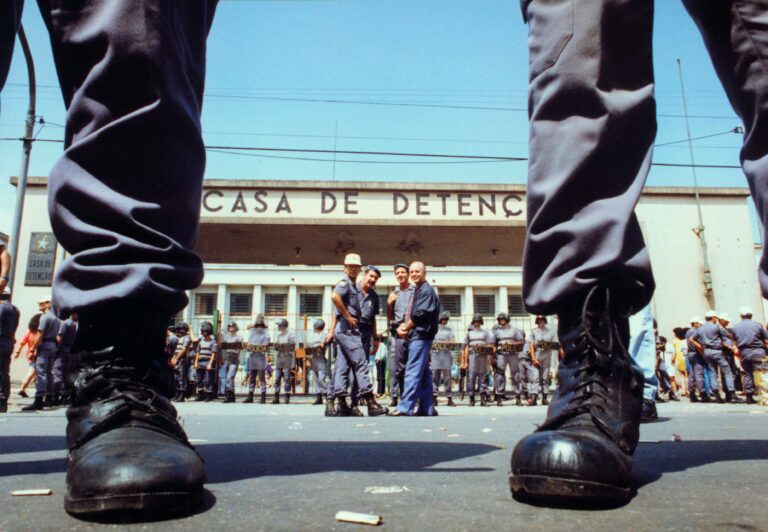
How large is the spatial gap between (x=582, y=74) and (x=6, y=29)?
3.50ft

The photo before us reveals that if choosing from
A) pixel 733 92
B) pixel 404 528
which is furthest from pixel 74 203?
pixel 733 92

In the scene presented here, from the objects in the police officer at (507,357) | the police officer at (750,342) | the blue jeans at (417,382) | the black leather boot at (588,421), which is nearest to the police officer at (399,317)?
the blue jeans at (417,382)

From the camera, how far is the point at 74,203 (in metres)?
0.98

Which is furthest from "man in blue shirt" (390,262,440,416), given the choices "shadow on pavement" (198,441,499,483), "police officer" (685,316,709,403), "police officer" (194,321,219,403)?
"police officer" (685,316,709,403)

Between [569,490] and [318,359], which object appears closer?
[569,490]

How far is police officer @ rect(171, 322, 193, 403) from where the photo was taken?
10.7 meters

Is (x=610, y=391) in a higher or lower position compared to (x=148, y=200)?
lower

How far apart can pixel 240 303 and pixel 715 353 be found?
3155 cm

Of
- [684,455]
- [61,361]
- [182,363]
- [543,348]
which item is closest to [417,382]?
[684,455]

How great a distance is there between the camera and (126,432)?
33.5 inches

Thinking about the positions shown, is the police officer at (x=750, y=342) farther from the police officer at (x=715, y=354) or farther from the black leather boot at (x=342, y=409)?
the black leather boot at (x=342, y=409)

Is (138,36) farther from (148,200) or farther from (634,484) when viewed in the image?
(634,484)

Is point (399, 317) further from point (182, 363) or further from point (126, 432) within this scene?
point (182, 363)

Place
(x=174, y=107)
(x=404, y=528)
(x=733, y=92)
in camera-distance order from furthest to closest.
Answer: (x=733, y=92), (x=174, y=107), (x=404, y=528)
